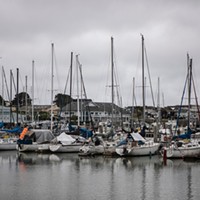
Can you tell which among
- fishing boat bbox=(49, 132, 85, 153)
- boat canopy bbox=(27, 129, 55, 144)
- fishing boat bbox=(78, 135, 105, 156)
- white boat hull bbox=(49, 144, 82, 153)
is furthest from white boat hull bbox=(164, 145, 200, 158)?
boat canopy bbox=(27, 129, 55, 144)

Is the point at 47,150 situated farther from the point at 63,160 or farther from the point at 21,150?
the point at 63,160

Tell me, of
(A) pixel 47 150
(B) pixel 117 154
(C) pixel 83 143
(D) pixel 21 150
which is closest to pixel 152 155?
(B) pixel 117 154

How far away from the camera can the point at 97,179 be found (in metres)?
33.1

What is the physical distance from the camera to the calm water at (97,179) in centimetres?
2667

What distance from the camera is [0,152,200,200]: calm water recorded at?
1050 inches

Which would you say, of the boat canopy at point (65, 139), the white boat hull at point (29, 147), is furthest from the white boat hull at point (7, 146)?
the boat canopy at point (65, 139)

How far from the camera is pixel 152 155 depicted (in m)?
49.2

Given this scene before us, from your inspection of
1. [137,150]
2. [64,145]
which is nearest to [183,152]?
[137,150]

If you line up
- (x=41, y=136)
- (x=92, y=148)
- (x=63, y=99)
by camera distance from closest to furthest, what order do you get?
(x=92, y=148) < (x=41, y=136) < (x=63, y=99)

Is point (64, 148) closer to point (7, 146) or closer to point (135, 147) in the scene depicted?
point (7, 146)

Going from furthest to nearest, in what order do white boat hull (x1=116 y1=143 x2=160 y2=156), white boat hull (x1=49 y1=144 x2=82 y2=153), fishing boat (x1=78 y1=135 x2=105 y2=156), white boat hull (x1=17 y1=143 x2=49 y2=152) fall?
white boat hull (x1=17 y1=143 x2=49 y2=152) → white boat hull (x1=49 y1=144 x2=82 y2=153) → fishing boat (x1=78 y1=135 x2=105 y2=156) → white boat hull (x1=116 y1=143 x2=160 y2=156)

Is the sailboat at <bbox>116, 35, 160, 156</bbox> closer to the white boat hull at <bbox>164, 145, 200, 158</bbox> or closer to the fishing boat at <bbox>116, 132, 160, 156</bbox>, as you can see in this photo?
the fishing boat at <bbox>116, 132, 160, 156</bbox>

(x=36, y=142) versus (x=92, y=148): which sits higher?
(x=36, y=142)

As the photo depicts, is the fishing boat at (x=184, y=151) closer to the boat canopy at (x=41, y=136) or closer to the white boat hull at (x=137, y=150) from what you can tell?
Answer: the white boat hull at (x=137, y=150)
